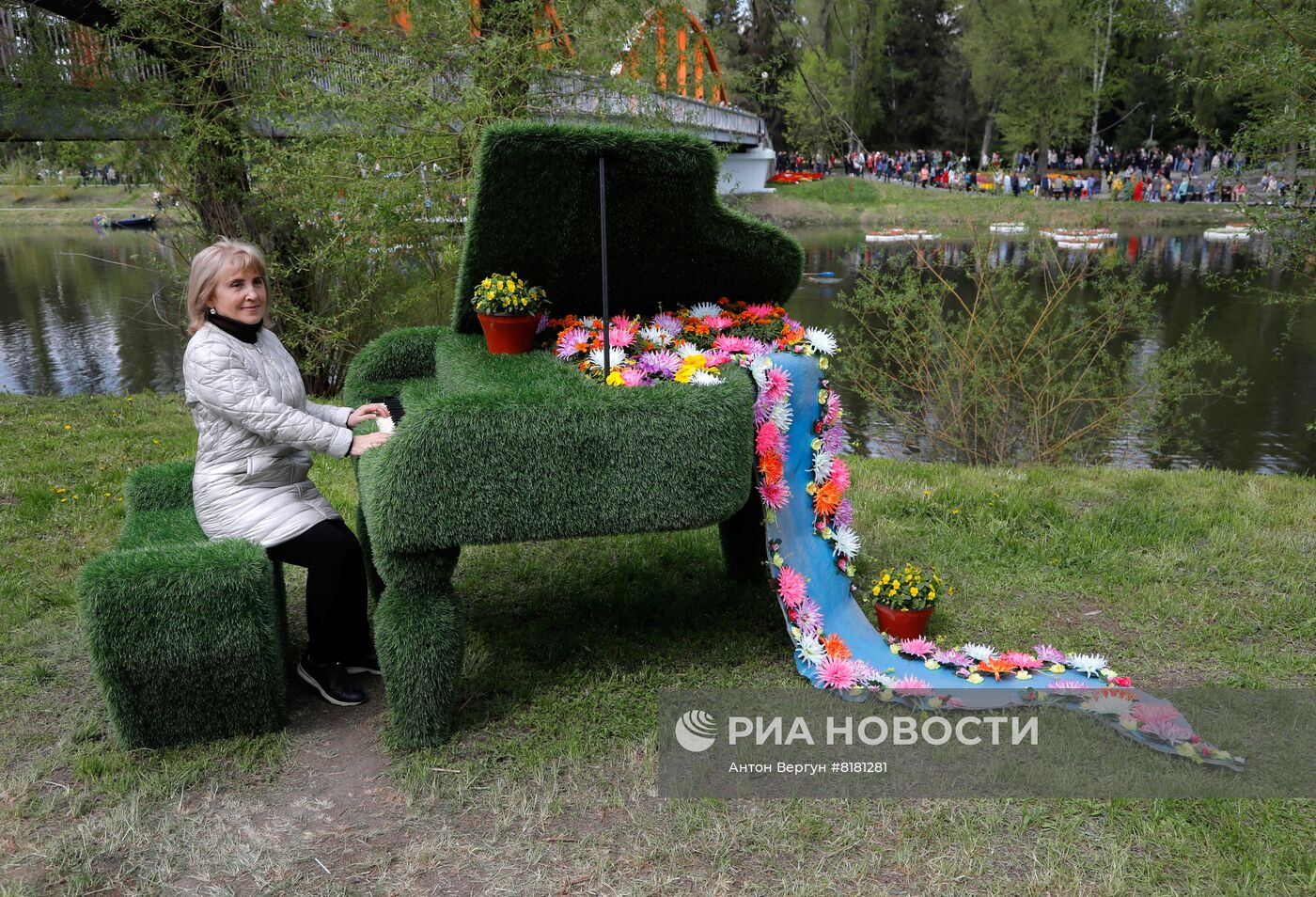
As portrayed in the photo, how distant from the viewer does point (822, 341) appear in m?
3.74

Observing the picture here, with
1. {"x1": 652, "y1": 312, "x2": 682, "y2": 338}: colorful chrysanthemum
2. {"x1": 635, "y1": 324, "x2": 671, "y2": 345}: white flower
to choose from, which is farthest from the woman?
{"x1": 652, "y1": 312, "x2": 682, "y2": 338}: colorful chrysanthemum

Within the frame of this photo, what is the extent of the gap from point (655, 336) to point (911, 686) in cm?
159

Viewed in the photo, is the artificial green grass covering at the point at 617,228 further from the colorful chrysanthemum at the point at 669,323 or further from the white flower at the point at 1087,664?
the white flower at the point at 1087,664

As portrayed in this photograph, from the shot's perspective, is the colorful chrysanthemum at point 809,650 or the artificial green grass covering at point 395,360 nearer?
the colorful chrysanthemum at point 809,650

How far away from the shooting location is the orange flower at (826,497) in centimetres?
370

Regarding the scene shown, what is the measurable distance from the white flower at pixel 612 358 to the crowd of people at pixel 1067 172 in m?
28.0

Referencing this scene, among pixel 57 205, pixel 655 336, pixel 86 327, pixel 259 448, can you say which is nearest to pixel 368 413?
pixel 259 448

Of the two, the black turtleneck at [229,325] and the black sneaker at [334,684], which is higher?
the black turtleneck at [229,325]

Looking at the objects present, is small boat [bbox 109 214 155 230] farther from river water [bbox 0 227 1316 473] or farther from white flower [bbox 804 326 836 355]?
white flower [bbox 804 326 836 355]

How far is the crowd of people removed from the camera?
33.8m

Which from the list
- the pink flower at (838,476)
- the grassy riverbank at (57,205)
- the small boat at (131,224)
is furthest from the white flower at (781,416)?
the grassy riverbank at (57,205)

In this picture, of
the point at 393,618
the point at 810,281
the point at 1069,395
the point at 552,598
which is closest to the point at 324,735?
the point at 393,618

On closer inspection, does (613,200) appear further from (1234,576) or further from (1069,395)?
(1069,395)

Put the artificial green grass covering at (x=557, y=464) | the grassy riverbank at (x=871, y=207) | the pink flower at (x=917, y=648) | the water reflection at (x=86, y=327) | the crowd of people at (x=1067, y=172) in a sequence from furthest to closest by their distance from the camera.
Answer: the crowd of people at (x=1067, y=172), the grassy riverbank at (x=871, y=207), the water reflection at (x=86, y=327), the pink flower at (x=917, y=648), the artificial green grass covering at (x=557, y=464)
